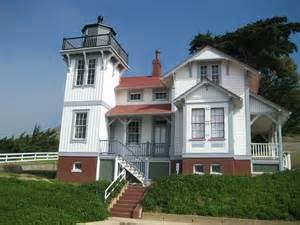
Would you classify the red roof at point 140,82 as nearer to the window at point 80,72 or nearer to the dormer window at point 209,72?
the window at point 80,72

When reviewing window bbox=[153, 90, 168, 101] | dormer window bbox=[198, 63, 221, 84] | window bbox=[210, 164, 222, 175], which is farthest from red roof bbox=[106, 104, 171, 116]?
window bbox=[210, 164, 222, 175]

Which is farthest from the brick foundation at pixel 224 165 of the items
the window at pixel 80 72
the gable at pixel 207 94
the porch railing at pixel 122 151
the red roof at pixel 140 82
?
the window at pixel 80 72

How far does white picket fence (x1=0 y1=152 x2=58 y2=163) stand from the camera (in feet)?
104

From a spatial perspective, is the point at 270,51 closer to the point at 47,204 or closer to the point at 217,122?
the point at 217,122

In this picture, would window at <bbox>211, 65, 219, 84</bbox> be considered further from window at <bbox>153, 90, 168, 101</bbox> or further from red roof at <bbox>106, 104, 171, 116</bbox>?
window at <bbox>153, 90, 168, 101</bbox>

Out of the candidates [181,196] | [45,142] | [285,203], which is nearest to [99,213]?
[181,196]

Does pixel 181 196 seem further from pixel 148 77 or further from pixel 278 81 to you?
pixel 278 81

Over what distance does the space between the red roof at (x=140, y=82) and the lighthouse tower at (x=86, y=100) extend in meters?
1.06

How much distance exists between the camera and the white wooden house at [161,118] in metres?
19.6

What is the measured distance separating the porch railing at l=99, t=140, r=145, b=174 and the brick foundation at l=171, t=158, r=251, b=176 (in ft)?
10.9

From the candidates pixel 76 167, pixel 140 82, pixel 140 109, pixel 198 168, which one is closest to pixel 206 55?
pixel 140 109

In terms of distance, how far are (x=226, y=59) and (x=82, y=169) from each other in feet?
A: 37.8

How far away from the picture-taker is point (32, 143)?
129ft

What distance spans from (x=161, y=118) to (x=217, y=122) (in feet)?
16.8
